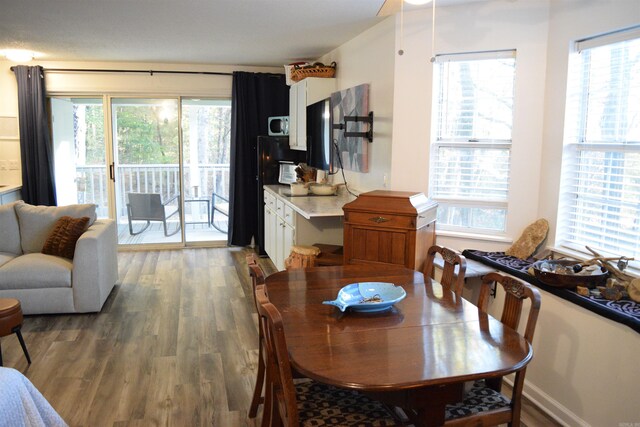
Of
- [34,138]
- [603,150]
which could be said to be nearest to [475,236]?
[603,150]

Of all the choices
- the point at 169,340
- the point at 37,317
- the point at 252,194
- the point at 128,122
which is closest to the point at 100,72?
the point at 128,122

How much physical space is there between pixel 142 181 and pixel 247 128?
1.58m

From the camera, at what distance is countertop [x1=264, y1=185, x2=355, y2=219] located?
3809 mm

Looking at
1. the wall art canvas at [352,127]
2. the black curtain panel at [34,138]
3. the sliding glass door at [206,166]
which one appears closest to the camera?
the wall art canvas at [352,127]

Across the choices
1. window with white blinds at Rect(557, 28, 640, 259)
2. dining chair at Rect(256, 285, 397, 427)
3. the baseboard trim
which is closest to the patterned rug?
window with white blinds at Rect(557, 28, 640, 259)

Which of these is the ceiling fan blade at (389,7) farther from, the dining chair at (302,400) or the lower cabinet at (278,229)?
the dining chair at (302,400)

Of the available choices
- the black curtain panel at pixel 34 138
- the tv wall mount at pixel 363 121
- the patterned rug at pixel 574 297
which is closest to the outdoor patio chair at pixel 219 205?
the black curtain panel at pixel 34 138

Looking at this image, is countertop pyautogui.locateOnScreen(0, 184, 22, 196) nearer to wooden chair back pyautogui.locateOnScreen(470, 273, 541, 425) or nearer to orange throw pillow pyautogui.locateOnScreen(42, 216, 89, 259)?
orange throw pillow pyautogui.locateOnScreen(42, 216, 89, 259)

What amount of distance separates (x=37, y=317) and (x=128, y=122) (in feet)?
10.5

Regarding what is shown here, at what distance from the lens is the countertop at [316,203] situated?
381 centimetres

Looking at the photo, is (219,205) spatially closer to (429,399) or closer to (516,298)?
(516,298)

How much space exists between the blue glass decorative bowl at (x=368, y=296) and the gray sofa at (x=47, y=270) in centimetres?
278

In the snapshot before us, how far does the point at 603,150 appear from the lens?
2.93 m

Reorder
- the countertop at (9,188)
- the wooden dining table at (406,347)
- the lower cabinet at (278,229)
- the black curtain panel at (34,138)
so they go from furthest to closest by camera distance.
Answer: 1. the black curtain panel at (34,138)
2. the countertop at (9,188)
3. the lower cabinet at (278,229)
4. the wooden dining table at (406,347)
